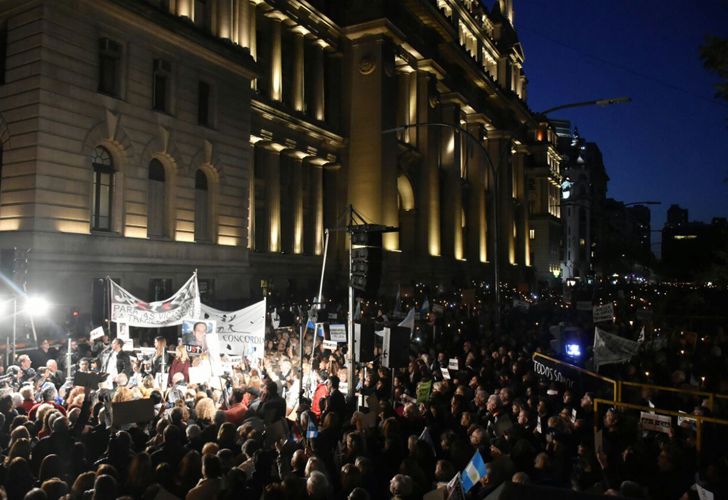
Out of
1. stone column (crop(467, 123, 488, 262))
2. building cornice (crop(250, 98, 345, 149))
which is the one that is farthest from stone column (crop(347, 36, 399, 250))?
stone column (crop(467, 123, 488, 262))

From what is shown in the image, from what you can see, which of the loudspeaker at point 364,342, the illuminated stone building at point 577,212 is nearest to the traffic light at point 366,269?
the loudspeaker at point 364,342

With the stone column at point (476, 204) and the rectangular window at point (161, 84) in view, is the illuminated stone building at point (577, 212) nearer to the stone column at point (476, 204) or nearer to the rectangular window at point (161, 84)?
the stone column at point (476, 204)

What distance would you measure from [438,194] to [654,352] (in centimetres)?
3028

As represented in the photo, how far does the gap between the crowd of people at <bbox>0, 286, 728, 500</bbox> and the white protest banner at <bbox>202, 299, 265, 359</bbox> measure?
36 centimetres

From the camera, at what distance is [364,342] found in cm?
1225

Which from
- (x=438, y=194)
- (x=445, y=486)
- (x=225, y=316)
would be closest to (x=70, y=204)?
(x=225, y=316)

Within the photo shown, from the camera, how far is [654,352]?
15.4m

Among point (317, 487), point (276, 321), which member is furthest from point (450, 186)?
point (317, 487)

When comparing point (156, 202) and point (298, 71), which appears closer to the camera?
point (156, 202)

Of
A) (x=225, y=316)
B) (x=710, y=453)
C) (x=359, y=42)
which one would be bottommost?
(x=710, y=453)

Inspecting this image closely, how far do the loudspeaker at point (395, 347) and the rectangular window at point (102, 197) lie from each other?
12.9 meters

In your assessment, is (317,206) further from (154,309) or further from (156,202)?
(154,309)

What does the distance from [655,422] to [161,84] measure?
66.8ft

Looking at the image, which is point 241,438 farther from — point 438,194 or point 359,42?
point 438,194
